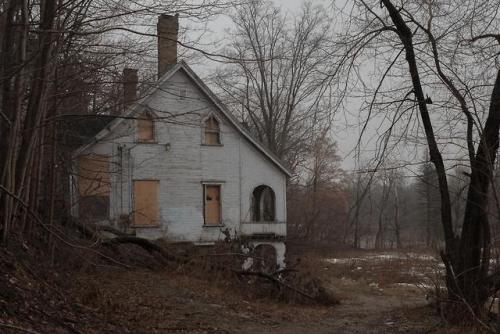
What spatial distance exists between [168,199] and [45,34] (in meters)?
16.4

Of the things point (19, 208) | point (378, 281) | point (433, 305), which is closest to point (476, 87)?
point (433, 305)

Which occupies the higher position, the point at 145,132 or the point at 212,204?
the point at 145,132

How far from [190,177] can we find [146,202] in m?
2.19

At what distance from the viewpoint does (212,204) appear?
25.2 metres

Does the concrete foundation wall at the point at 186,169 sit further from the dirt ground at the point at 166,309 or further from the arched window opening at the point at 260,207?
the dirt ground at the point at 166,309

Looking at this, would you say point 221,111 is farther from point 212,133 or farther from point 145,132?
point 145,132

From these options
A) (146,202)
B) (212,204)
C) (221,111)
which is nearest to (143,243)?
(146,202)

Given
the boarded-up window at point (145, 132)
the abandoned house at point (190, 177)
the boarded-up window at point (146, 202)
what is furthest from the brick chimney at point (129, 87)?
the boarded-up window at point (146, 202)

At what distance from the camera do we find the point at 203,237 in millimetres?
24500

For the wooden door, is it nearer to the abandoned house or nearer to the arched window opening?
the abandoned house

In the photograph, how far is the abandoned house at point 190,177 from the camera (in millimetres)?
23125

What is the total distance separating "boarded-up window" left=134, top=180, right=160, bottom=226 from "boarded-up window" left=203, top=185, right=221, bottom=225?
7.27 ft

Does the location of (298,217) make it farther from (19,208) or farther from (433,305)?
(19,208)

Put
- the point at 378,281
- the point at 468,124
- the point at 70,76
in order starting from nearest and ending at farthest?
the point at 468,124, the point at 70,76, the point at 378,281
